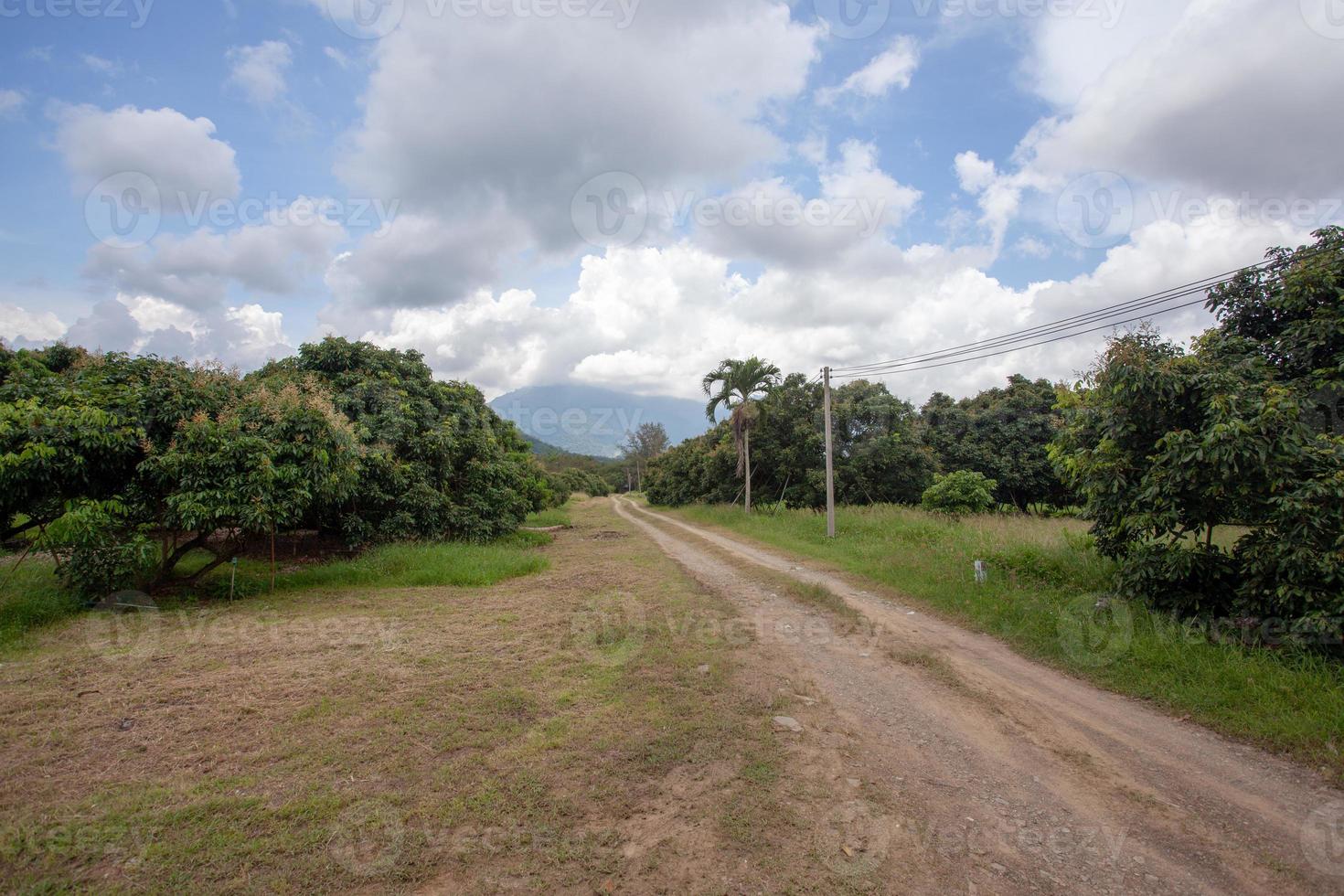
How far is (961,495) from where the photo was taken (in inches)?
656

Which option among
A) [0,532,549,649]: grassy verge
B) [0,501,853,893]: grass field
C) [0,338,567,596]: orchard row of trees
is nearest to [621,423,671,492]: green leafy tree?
[0,532,549,649]: grassy verge

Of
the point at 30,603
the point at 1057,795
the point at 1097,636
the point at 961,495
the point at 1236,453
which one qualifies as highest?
the point at 1236,453

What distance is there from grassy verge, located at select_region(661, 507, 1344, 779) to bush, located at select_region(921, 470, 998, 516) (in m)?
3.54

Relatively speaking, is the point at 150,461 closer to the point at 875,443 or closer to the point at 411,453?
the point at 411,453

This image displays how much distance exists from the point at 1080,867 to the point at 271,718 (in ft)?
18.0

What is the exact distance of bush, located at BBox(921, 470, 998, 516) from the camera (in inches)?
656

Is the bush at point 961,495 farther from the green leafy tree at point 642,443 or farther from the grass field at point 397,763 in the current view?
the green leafy tree at point 642,443

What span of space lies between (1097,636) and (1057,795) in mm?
3465

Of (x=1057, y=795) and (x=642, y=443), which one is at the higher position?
(x=642, y=443)

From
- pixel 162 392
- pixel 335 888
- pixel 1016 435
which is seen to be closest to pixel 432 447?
pixel 162 392

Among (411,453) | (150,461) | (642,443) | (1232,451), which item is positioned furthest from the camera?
(642,443)

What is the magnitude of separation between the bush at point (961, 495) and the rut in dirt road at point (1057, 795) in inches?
470

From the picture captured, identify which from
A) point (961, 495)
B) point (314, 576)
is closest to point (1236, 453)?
point (961, 495)

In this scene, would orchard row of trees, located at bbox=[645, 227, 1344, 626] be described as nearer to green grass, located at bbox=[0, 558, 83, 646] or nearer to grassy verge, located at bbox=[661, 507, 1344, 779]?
grassy verge, located at bbox=[661, 507, 1344, 779]
